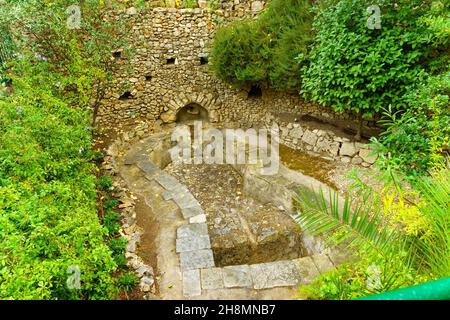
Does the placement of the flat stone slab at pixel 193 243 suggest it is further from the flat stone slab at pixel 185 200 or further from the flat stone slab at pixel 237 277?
the flat stone slab at pixel 185 200

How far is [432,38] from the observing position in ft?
17.0

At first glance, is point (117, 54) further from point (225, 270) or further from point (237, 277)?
point (237, 277)

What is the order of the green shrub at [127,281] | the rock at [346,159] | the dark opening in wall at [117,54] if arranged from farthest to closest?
the dark opening in wall at [117,54] < the rock at [346,159] < the green shrub at [127,281]

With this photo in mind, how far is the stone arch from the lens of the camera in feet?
33.5

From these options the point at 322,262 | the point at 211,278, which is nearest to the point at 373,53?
Answer: the point at 322,262

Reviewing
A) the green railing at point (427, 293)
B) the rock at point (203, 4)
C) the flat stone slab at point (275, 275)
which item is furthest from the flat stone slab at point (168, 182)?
the green railing at point (427, 293)

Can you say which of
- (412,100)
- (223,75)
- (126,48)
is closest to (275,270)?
(412,100)

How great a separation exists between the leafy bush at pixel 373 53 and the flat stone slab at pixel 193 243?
3.75 meters

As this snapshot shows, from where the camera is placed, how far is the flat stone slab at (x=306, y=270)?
4.60 m

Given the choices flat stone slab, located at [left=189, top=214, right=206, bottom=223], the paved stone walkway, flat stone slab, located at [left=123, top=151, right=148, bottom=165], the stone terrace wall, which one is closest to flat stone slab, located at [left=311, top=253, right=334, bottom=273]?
the paved stone walkway

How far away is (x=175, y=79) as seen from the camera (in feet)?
33.1
